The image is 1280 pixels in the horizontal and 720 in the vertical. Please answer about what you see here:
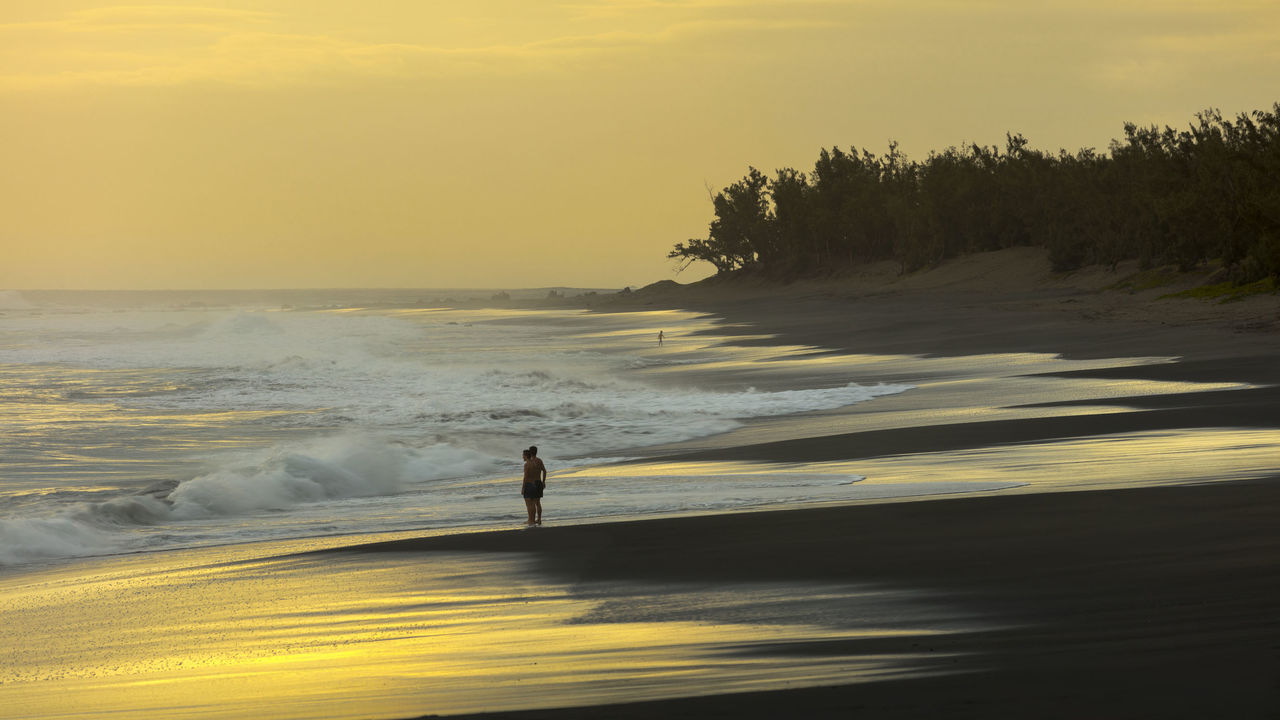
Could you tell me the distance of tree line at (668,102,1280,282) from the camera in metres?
45.7

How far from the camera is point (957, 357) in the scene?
105 feet

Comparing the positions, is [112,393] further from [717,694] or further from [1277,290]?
[1277,290]

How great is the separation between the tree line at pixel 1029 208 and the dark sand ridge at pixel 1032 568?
102ft

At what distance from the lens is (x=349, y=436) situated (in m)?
19.5

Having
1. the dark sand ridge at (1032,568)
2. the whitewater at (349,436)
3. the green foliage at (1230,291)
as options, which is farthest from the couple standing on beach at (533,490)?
the green foliage at (1230,291)

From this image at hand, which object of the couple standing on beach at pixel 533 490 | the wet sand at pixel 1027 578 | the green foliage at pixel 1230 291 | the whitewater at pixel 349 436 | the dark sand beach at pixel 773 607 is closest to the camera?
the wet sand at pixel 1027 578

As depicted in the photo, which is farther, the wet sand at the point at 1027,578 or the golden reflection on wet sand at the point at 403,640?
the golden reflection on wet sand at the point at 403,640

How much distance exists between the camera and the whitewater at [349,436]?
41.7 feet

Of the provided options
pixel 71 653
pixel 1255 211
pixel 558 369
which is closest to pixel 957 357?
pixel 558 369

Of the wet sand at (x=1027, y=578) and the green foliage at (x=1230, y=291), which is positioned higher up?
the green foliage at (x=1230, y=291)

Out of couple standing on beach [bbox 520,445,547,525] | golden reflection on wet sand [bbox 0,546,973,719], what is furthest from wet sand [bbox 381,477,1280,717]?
couple standing on beach [bbox 520,445,547,525]

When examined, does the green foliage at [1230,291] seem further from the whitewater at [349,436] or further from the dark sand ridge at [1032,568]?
the dark sand ridge at [1032,568]

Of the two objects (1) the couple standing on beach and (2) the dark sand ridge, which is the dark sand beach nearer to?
(2) the dark sand ridge

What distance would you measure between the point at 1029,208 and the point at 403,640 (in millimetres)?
77678
